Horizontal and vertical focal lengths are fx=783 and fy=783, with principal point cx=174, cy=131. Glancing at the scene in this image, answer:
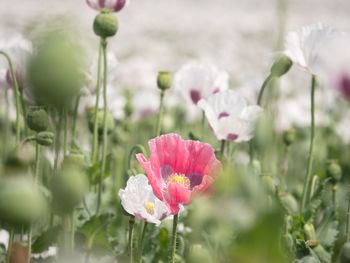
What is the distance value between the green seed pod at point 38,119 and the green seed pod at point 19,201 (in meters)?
0.49

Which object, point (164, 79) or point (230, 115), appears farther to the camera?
point (164, 79)

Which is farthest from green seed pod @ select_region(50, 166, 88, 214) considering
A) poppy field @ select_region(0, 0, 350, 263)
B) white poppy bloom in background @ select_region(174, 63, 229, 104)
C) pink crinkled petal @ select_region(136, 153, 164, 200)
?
white poppy bloom in background @ select_region(174, 63, 229, 104)

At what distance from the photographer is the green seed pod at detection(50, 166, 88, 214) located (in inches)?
14.8

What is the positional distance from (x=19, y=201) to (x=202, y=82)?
114cm

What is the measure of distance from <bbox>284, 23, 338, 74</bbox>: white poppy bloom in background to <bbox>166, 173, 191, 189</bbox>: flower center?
0.34m

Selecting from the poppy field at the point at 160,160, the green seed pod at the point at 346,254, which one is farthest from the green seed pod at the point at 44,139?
the green seed pod at the point at 346,254

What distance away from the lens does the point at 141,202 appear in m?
0.88

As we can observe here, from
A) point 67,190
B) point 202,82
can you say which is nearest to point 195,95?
point 202,82

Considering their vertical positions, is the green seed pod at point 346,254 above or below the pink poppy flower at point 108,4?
below

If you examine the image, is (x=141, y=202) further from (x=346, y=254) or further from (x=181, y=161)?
(x=346, y=254)

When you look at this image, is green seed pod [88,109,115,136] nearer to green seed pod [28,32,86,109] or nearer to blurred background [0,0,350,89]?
blurred background [0,0,350,89]

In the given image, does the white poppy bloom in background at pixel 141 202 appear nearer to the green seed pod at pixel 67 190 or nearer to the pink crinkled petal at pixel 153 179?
the pink crinkled petal at pixel 153 179

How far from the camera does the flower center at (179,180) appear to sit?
0.84 m

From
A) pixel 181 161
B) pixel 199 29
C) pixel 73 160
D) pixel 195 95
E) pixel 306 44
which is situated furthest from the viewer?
pixel 199 29
